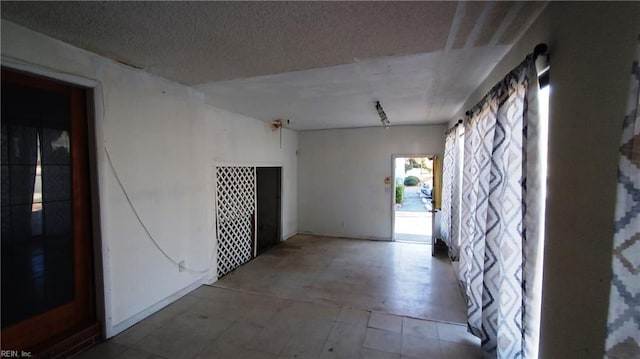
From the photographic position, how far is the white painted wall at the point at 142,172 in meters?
1.93

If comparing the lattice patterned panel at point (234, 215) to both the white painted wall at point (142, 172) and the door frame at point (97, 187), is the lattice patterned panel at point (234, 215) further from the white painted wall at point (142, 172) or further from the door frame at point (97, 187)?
the door frame at point (97, 187)

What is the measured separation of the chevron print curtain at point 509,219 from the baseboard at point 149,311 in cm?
289

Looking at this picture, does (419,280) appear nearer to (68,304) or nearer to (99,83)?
(68,304)

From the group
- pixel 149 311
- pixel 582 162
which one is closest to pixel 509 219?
pixel 582 162

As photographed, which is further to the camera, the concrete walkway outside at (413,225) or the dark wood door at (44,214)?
the concrete walkway outside at (413,225)

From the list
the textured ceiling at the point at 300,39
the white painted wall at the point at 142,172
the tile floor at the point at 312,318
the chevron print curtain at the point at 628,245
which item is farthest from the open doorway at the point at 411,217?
the chevron print curtain at the point at 628,245

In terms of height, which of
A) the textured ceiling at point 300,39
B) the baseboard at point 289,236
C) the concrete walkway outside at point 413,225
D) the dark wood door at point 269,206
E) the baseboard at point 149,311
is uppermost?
the textured ceiling at point 300,39

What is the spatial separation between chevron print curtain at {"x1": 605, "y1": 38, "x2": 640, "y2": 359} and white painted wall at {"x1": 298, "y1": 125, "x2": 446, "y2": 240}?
472cm

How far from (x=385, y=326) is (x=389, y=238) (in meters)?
3.29

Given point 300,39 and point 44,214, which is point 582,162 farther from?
point 44,214

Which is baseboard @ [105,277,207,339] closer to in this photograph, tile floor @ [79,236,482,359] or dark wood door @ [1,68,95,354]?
tile floor @ [79,236,482,359]

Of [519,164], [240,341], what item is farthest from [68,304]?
[519,164]

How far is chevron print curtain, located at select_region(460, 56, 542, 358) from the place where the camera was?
1374 millimetres

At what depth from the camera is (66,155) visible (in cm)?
199
